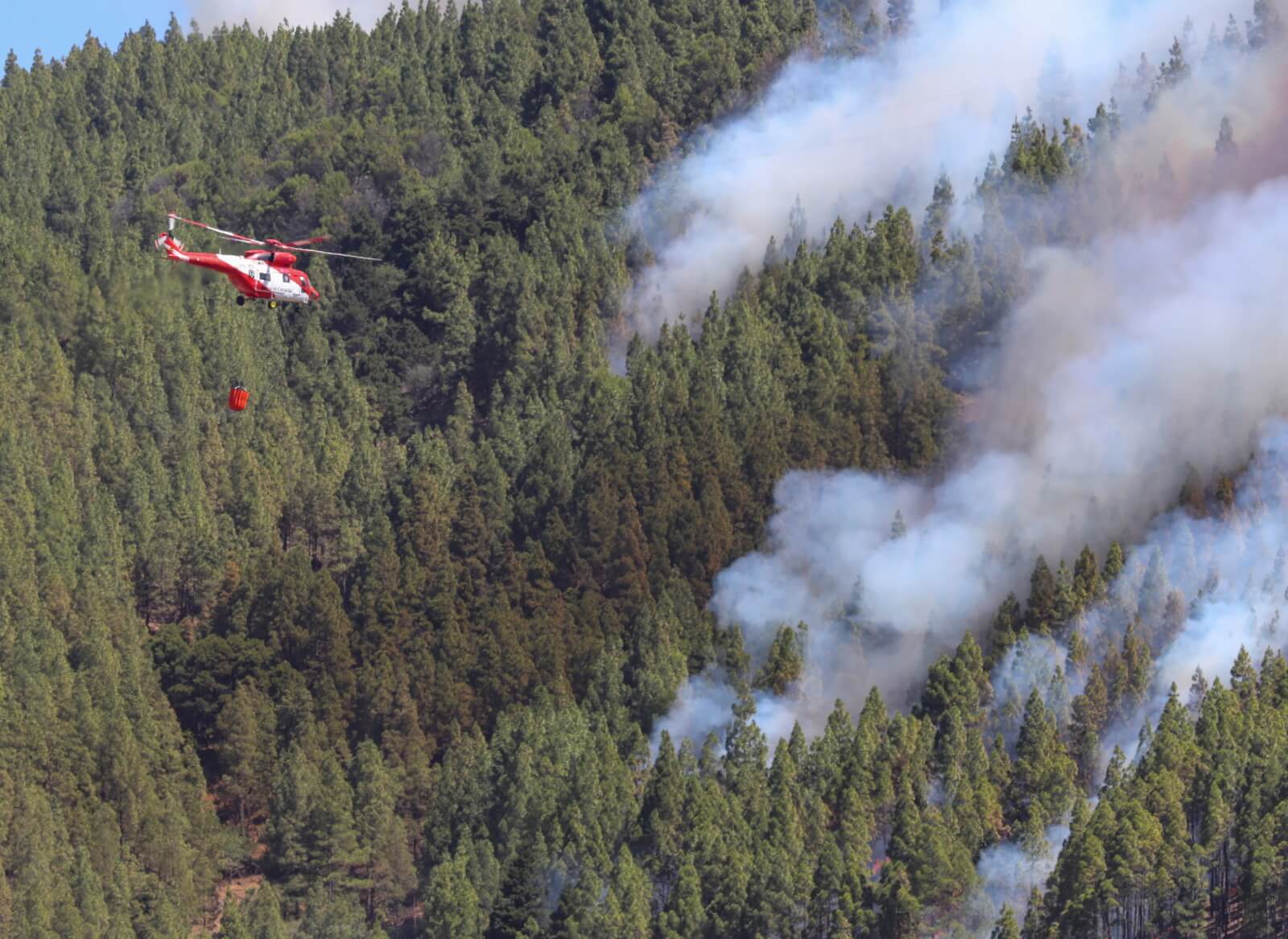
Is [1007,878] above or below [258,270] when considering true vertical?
below

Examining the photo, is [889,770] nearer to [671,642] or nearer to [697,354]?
[671,642]

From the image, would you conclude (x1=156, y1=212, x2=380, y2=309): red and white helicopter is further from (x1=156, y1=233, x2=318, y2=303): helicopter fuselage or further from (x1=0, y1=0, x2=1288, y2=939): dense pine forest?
(x1=0, y1=0, x2=1288, y2=939): dense pine forest

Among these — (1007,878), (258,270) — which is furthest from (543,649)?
(1007,878)

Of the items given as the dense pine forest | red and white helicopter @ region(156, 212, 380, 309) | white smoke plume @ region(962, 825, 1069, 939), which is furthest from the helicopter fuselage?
white smoke plume @ region(962, 825, 1069, 939)

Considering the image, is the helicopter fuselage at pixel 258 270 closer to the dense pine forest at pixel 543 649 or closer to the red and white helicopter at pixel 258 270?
the red and white helicopter at pixel 258 270

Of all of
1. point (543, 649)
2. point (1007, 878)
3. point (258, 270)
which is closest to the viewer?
point (1007, 878)

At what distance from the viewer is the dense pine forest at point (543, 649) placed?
419 ft

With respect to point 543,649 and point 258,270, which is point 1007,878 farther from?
point 258,270

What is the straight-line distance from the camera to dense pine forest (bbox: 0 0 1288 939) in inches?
5030

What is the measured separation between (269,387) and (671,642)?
47534 mm

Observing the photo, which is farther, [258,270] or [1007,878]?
[258,270]

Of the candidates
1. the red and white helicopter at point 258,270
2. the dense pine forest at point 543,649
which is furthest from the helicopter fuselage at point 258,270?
the dense pine forest at point 543,649

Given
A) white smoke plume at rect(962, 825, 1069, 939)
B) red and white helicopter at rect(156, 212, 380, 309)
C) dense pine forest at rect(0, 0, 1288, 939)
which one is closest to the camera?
white smoke plume at rect(962, 825, 1069, 939)

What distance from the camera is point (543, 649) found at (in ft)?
504
